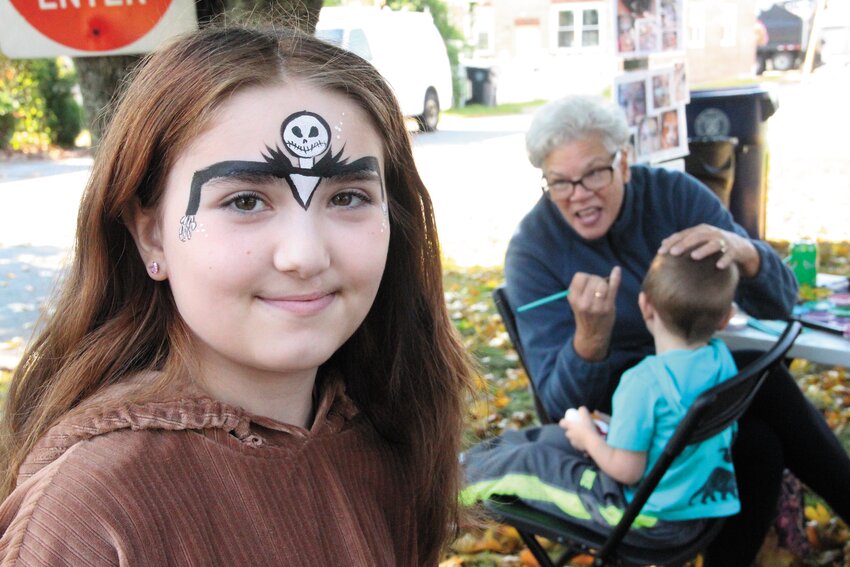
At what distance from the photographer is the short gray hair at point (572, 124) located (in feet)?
10.0

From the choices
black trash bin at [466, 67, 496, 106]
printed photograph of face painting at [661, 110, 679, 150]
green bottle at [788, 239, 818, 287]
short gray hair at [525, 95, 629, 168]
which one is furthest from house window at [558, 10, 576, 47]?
short gray hair at [525, 95, 629, 168]

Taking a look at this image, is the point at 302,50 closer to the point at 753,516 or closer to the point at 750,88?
the point at 753,516

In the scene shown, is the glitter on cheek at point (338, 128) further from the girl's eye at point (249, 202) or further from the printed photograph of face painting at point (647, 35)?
the printed photograph of face painting at point (647, 35)

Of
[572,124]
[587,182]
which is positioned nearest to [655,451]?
[587,182]

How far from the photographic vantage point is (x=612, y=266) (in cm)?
309

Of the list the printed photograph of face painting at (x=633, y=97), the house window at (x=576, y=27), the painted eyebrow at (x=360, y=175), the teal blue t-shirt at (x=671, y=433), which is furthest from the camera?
the house window at (x=576, y=27)

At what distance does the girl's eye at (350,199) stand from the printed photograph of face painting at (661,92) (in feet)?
12.9

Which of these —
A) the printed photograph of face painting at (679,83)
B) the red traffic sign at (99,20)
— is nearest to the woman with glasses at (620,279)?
the red traffic sign at (99,20)

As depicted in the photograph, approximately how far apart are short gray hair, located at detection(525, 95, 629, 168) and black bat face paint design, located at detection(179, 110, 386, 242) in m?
1.88

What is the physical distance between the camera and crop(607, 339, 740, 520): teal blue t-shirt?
2.37 m

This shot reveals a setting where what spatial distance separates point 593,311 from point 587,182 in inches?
23.6

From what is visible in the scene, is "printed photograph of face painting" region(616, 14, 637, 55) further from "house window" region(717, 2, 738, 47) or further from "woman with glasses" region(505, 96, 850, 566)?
"house window" region(717, 2, 738, 47)

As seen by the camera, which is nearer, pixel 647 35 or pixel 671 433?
pixel 671 433

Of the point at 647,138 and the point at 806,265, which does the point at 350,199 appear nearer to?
the point at 806,265
